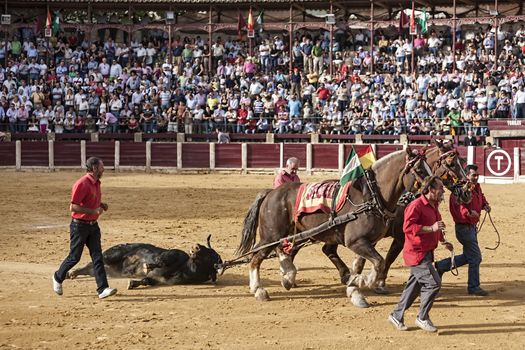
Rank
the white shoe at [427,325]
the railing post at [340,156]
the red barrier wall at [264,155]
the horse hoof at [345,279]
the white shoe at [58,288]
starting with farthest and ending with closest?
1. the red barrier wall at [264,155]
2. the railing post at [340,156]
3. the horse hoof at [345,279]
4. the white shoe at [58,288]
5. the white shoe at [427,325]

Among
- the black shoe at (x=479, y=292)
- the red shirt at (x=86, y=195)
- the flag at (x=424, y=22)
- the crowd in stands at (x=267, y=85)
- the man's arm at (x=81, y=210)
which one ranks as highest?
the flag at (x=424, y=22)

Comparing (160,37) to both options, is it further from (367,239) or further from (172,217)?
(367,239)

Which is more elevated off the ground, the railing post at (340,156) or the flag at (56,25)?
the flag at (56,25)

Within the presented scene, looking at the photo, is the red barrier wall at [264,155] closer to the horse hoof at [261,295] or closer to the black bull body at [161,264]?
the black bull body at [161,264]

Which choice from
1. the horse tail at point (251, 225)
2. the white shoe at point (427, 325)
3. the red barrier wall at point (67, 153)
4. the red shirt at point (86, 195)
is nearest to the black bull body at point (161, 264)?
the horse tail at point (251, 225)

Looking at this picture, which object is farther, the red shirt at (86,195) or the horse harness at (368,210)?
the red shirt at (86,195)

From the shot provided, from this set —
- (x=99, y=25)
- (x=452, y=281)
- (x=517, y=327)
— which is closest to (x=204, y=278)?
(x=452, y=281)

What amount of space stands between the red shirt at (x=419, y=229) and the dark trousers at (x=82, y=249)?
11.2 feet

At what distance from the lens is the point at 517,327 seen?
26.9ft

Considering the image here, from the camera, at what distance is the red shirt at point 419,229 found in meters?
7.85

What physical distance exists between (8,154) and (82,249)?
22.4m

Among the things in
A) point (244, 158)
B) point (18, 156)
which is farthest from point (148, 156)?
point (18, 156)

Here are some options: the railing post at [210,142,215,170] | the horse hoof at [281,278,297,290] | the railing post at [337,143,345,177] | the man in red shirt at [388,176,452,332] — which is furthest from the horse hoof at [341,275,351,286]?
the railing post at [210,142,215,170]

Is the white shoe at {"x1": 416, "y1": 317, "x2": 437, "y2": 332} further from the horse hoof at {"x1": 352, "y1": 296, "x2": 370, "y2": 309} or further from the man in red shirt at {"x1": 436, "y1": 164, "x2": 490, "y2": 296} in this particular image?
the man in red shirt at {"x1": 436, "y1": 164, "x2": 490, "y2": 296}
